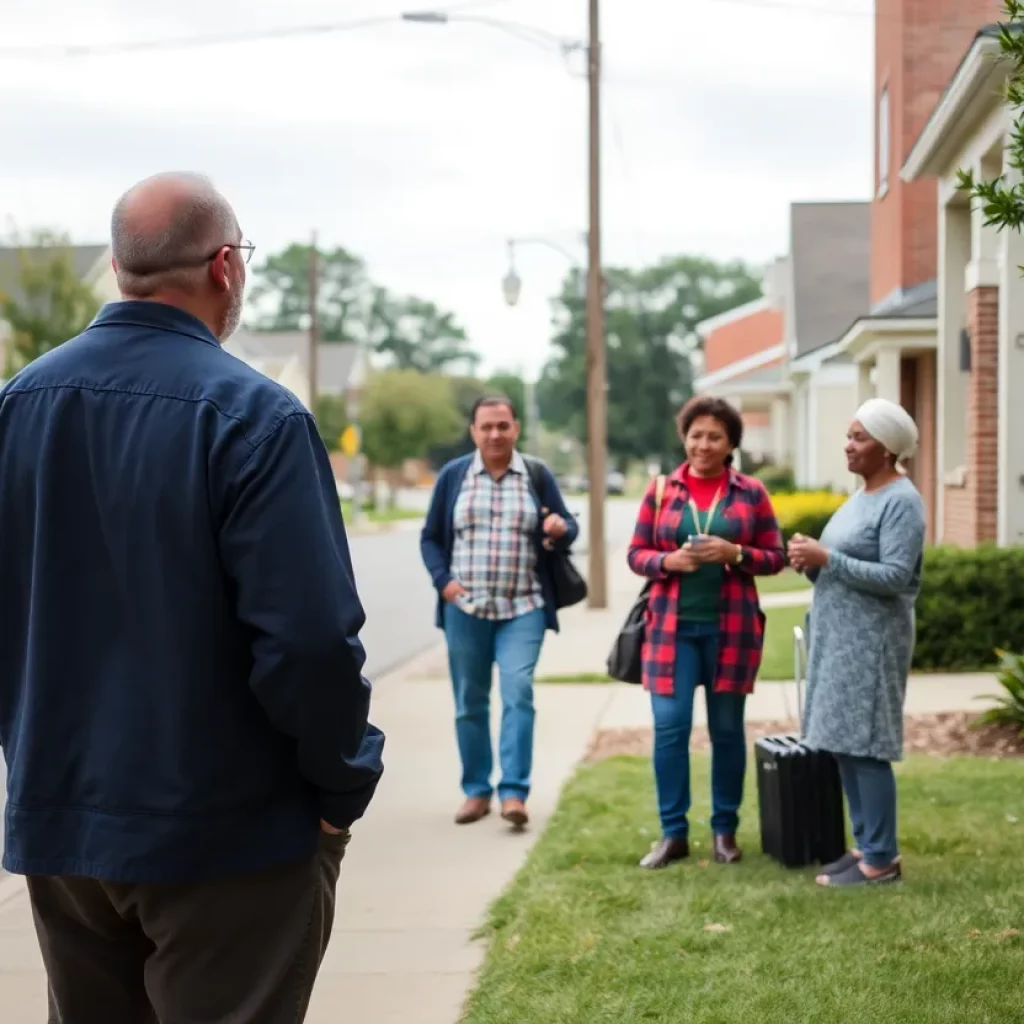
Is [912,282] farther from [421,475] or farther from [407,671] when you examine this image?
[421,475]

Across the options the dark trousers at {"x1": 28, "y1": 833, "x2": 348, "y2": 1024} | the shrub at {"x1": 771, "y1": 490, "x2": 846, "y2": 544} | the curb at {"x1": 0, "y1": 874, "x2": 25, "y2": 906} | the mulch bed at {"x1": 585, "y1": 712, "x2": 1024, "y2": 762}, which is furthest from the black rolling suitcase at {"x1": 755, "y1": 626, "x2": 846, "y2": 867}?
the shrub at {"x1": 771, "y1": 490, "x2": 846, "y2": 544}

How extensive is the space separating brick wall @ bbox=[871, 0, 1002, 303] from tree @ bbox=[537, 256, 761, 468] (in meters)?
67.0

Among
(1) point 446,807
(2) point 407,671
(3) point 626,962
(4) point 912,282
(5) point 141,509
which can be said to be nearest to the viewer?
(5) point 141,509

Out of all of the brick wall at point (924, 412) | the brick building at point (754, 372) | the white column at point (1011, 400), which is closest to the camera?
the white column at point (1011, 400)

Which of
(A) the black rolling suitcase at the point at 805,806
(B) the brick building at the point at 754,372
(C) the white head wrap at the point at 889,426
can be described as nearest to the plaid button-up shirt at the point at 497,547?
(A) the black rolling suitcase at the point at 805,806

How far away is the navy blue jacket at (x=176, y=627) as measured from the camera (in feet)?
8.46

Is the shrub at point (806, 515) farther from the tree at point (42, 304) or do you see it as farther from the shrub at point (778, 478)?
the tree at point (42, 304)

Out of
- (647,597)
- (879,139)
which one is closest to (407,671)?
(647,597)

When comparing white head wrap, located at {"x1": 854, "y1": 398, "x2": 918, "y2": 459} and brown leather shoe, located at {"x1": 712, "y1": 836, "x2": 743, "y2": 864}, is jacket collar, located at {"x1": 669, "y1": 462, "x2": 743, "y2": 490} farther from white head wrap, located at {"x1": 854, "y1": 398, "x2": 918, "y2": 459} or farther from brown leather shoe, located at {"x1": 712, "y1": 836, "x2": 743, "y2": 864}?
brown leather shoe, located at {"x1": 712, "y1": 836, "x2": 743, "y2": 864}

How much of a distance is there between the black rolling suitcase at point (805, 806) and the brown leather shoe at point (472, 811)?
1.75 m

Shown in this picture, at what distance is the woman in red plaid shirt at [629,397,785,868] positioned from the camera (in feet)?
21.1

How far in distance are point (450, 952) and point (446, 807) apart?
2526 millimetres

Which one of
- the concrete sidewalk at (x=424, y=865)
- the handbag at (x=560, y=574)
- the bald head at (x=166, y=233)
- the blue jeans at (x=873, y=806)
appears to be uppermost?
the bald head at (x=166, y=233)

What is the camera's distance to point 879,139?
2327 centimetres
